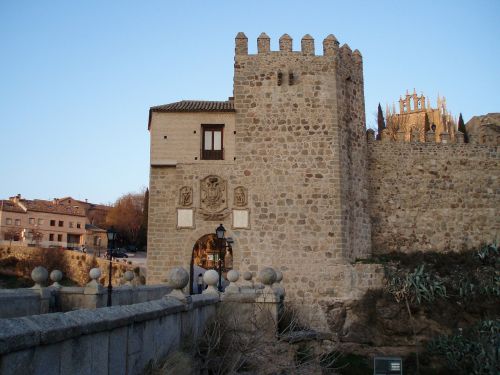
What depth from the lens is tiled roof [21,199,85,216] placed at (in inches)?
2640

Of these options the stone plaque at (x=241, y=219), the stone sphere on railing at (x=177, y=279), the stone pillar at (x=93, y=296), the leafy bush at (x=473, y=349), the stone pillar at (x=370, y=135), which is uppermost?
the stone pillar at (x=370, y=135)

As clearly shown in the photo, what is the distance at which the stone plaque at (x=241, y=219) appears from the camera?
63.3 feet

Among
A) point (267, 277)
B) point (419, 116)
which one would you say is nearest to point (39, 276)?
point (267, 277)

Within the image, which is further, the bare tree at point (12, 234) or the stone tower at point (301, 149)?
the bare tree at point (12, 234)

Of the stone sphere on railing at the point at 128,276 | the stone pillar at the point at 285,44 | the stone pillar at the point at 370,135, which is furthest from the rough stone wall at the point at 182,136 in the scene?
the stone pillar at the point at 370,135

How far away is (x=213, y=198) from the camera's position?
19.5m

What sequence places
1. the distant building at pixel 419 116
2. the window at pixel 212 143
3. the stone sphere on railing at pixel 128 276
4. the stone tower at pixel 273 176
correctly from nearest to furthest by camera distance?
the stone sphere on railing at pixel 128 276 < the stone tower at pixel 273 176 < the window at pixel 212 143 < the distant building at pixel 419 116

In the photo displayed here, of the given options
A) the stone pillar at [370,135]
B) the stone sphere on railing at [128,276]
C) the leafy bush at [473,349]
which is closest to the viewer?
the leafy bush at [473,349]

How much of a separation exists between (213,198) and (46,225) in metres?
53.7

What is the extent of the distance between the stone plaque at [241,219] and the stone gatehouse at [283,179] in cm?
4

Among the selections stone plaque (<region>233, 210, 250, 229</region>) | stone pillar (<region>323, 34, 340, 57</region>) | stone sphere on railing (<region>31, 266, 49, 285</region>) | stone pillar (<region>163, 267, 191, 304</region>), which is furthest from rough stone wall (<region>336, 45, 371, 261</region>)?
stone pillar (<region>163, 267, 191, 304</region>)

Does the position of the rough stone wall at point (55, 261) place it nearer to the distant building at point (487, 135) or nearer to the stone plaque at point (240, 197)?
the stone plaque at point (240, 197)

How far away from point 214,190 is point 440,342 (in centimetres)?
926

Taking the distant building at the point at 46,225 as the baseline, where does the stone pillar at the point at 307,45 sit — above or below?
above
